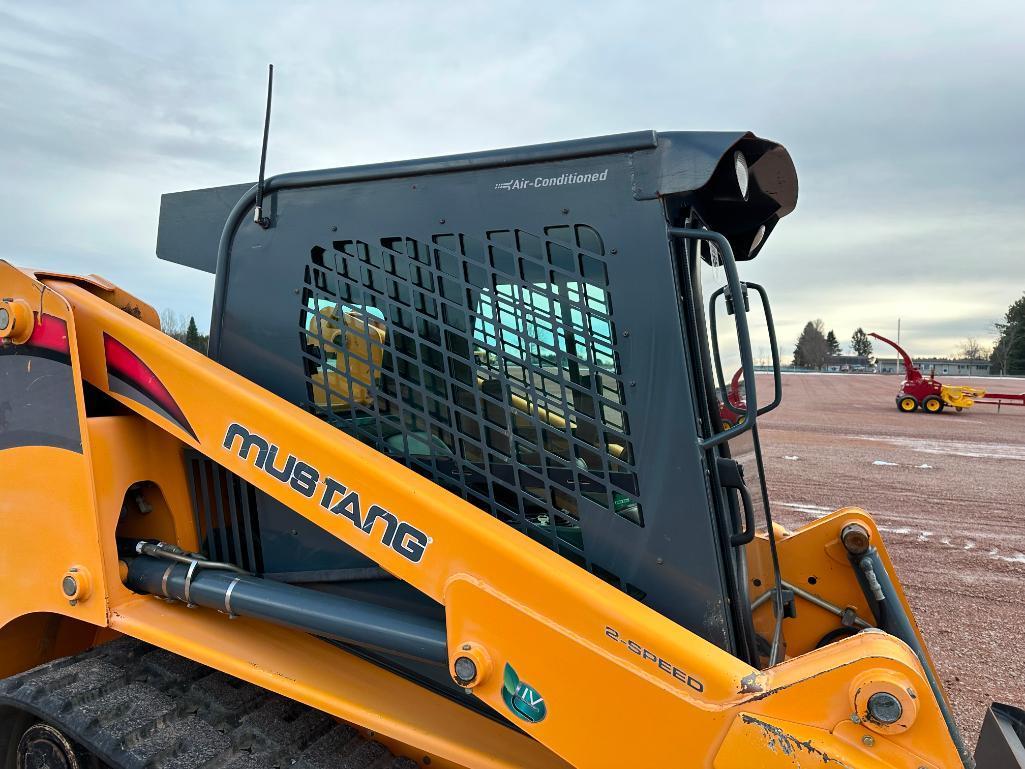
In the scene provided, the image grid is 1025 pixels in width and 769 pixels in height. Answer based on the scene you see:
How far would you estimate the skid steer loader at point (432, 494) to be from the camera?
70.7 inches

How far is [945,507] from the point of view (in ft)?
29.9

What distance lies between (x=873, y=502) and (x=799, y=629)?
7082mm

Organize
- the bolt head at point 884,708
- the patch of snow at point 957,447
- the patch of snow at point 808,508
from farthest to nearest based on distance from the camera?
the patch of snow at point 957,447, the patch of snow at point 808,508, the bolt head at point 884,708

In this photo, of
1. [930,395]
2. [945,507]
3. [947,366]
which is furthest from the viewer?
[947,366]

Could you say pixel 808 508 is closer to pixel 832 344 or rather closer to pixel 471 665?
pixel 471 665

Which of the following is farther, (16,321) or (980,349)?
(980,349)

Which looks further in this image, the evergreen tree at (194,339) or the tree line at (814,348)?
the tree line at (814,348)

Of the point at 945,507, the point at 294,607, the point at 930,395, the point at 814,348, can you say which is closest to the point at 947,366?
the point at 814,348

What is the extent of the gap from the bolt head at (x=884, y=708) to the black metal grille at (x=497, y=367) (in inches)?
28.1

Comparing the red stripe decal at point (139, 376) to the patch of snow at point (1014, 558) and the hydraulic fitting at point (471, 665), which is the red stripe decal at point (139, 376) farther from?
the patch of snow at point (1014, 558)

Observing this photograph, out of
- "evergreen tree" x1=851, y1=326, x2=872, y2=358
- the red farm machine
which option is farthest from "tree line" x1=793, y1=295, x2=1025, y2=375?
the red farm machine

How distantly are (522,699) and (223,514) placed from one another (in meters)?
1.33

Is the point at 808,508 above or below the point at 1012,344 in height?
above

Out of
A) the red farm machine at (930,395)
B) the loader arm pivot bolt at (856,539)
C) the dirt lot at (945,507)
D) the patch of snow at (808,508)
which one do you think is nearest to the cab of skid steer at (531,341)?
the loader arm pivot bolt at (856,539)
